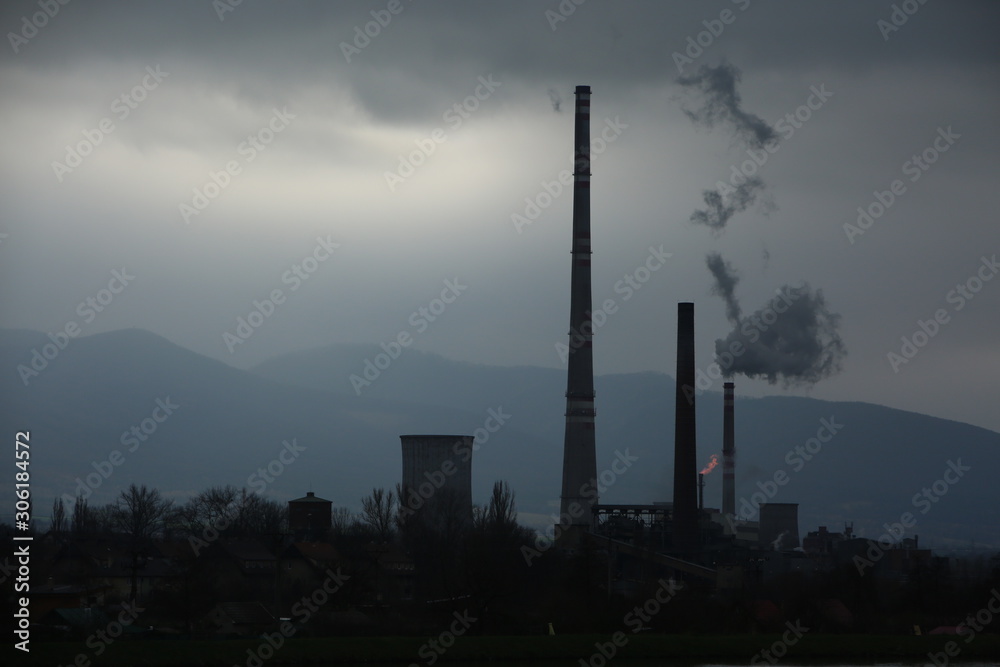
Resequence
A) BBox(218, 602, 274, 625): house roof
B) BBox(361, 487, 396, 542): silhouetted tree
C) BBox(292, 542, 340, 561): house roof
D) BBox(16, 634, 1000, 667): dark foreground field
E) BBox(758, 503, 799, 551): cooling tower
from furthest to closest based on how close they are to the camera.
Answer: BBox(758, 503, 799, 551): cooling tower < BBox(361, 487, 396, 542): silhouetted tree < BBox(292, 542, 340, 561): house roof < BBox(218, 602, 274, 625): house roof < BBox(16, 634, 1000, 667): dark foreground field

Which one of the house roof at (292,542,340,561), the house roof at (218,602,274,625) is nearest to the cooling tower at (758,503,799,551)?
the house roof at (292,542,340,561)

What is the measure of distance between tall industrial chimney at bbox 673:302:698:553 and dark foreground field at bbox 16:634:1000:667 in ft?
67.5

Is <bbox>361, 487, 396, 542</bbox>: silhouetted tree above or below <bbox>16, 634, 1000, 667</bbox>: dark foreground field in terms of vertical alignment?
above

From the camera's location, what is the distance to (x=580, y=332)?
58.1m

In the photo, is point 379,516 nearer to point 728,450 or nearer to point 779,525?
point 728,450

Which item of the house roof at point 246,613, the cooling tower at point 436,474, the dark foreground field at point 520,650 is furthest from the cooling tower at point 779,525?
the house roof at point 246,613

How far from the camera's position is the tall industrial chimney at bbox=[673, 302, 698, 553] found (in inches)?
2212

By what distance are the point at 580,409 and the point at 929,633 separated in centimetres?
2288

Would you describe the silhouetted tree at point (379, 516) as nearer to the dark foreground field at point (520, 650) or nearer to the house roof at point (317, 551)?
the house roof at point (317, 551)

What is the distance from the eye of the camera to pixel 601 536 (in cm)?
5731

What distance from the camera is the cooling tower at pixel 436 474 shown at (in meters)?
63.3

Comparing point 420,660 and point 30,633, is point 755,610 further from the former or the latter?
point 30,633

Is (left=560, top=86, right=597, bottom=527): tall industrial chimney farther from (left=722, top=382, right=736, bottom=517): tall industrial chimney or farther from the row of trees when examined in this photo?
(left=722, top=382, right=736, bottom=517): tall industrial chimney

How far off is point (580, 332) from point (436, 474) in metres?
11.5
